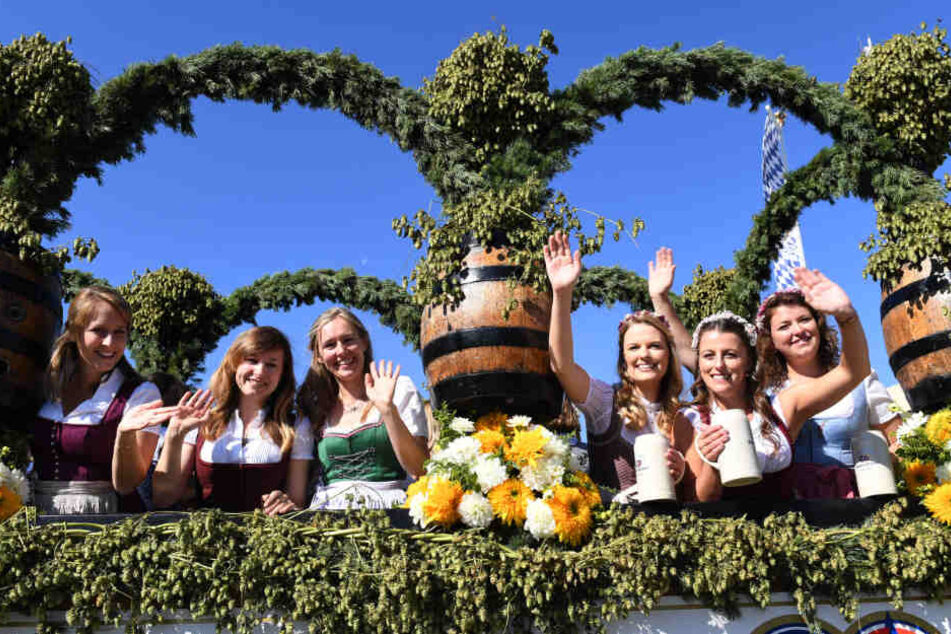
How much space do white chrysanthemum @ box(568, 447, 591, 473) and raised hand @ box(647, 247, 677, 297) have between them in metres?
0.76

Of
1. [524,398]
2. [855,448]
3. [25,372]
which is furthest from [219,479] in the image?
[855,448]

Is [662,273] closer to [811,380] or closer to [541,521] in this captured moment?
[811,380]

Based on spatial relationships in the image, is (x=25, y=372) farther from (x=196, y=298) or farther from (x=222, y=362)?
(x=196, y=298)

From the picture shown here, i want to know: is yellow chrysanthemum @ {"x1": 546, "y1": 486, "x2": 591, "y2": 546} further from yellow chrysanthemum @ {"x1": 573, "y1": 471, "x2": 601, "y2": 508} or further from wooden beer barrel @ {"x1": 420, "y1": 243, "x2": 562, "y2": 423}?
wooden beer barrel @ {"x1": 420, "y1": 243, "x2": 562, "y2": 423}

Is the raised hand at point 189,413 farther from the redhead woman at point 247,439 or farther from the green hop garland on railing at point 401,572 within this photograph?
the green hop garland on railing at point 401,572

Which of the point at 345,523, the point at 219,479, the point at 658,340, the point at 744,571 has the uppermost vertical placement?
the point at 658,340

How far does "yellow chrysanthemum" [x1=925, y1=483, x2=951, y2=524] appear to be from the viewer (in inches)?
105

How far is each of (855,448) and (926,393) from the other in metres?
1.43

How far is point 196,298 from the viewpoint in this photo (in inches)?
342

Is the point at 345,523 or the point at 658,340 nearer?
the point at 345,523

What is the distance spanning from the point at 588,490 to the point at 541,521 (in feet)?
0.80

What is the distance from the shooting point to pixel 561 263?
2.99 metres

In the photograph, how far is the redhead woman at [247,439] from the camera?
10.1ft

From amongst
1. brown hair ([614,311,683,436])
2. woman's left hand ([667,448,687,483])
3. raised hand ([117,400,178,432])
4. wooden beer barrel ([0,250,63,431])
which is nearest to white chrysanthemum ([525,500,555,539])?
woman's left hand ([667,448,687,483])
